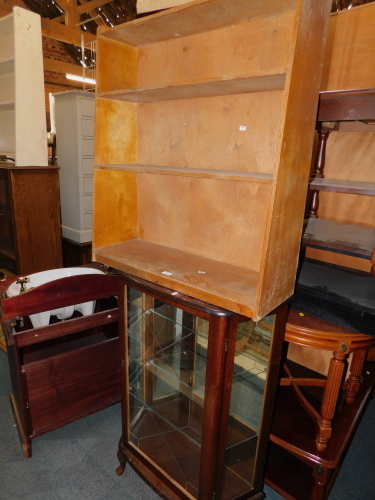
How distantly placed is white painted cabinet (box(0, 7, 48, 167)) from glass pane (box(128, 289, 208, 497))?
6.31ft

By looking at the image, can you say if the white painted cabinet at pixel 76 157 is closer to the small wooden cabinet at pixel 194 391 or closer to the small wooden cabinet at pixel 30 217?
the small wooden cabinet at pixel 30 217

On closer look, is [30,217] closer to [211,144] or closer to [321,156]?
[211,144]

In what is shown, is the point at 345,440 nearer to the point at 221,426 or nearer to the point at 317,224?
the point at 221,426

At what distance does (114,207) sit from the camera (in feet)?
4.94

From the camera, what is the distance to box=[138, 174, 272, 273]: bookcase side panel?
1.26 m

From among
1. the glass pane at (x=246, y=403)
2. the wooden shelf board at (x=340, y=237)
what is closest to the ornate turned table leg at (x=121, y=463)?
the glass pane at (x=246, y=403)

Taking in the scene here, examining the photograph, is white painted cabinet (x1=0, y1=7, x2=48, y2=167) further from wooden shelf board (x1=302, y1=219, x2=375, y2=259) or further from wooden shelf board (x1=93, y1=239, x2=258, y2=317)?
wooden shelf board (x1=302, y1=219, x2=375, y2=259)

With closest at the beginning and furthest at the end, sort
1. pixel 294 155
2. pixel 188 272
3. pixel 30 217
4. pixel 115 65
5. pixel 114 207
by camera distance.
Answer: pixel 294 155 → pixel 188 272 → pixel 115 65 → pixel 114 207 → pixel 30 217

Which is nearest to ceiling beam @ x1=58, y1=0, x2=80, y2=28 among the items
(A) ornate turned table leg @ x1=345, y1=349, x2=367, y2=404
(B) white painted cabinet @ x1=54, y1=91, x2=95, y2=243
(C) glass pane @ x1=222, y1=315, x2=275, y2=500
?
(B) white painted cabinet @ x1=54, y1=91, x2=95, y2=243

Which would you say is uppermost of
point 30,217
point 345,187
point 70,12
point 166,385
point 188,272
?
point 70,12

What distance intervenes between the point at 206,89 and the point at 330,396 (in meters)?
1.26

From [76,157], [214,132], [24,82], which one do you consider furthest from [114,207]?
[76,157]

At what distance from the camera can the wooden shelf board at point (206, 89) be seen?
965 mm

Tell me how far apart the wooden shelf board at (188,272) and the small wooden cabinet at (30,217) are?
156 centimetres
